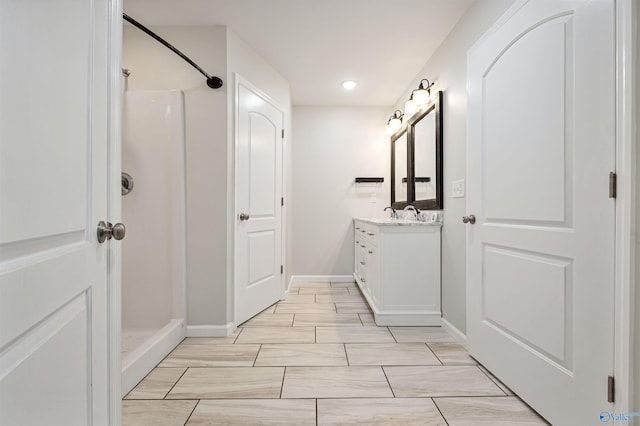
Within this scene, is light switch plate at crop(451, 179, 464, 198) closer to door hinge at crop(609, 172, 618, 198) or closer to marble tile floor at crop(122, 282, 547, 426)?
marble tile floor at crop(122, 282, 547, 426)

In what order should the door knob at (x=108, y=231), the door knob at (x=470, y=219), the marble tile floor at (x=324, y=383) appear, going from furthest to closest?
the door knob at (x=470, y=219) < the marble tile floor at (x=324, y=383) < the door knob at (x=108, y=231)

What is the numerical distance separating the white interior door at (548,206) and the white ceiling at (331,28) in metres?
0.72

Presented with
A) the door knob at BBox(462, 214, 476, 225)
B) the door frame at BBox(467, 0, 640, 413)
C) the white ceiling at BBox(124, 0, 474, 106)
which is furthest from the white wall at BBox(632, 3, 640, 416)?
the white ceiling at BBox(124, 0, 474, 106)

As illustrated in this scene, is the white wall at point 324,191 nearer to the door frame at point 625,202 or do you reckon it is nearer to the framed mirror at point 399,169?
the framed mirror at point 399,169

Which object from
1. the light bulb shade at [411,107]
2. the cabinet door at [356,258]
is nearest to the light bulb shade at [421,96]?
the light bulb shade at [411,107]

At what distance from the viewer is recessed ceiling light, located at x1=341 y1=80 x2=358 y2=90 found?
3619mm

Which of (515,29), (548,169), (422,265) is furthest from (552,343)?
(515,29)

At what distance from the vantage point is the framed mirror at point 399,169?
146 inches

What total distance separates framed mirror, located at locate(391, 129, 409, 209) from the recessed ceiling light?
779 mm

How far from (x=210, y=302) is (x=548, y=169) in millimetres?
2266

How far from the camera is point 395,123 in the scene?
3980 mm

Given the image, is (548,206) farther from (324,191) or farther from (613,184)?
(324,191)

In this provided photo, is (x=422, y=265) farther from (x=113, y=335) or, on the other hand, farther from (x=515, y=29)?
(x=113, y=335)

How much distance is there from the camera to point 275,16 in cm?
240
